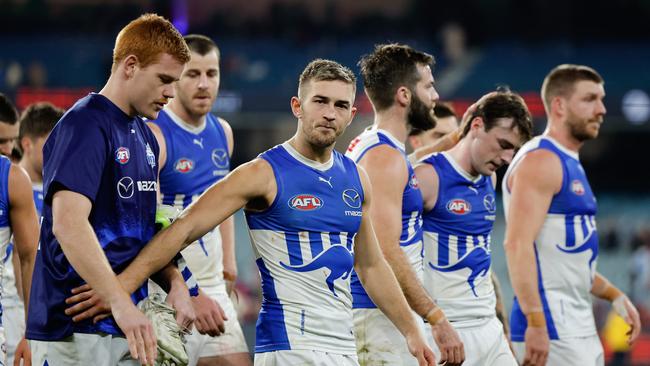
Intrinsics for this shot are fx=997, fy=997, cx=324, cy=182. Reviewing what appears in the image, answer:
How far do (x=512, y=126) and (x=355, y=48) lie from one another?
16.5 m

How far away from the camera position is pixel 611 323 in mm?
Answer: 15617

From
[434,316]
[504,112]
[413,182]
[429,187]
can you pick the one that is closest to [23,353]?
[434,316]

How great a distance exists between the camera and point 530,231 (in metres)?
6.86

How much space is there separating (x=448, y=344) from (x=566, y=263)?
1.84 metres

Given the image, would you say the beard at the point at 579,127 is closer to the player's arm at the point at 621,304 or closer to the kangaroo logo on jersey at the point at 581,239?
the kangaroo logo on jersey at the point at 581,239

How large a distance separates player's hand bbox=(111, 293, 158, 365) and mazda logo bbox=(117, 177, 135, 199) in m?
0.50

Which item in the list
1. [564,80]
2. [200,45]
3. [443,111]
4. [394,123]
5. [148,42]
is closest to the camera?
[148,42]

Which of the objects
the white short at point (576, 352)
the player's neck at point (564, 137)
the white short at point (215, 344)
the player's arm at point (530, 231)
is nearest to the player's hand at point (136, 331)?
the white short at point (215, 344)

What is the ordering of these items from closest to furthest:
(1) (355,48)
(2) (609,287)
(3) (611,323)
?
(2) (609,287)
(3) (611,323)
(1) (355,48)

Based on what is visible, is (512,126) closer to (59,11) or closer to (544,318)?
(544,318)

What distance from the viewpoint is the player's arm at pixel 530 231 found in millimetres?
6699

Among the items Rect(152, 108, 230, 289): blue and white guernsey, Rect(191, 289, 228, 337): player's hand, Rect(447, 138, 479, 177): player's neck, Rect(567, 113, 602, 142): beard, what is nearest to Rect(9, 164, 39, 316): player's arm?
Rect(152, 108, 230, 289): blue and white guernsey

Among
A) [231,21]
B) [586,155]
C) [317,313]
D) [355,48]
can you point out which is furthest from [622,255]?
[317,313]

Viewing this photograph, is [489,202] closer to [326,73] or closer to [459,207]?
[459,207]
